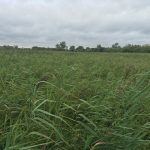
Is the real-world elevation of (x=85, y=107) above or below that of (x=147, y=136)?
above

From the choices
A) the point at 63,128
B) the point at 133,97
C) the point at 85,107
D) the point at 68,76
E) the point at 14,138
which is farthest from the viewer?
the point at 68,76

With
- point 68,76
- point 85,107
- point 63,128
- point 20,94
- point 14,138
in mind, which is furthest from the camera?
point 68,76

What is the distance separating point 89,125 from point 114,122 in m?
0.16

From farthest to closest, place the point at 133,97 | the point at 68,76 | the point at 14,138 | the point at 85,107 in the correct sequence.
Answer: the point at 68,76 → the point at 85,107 → the point at 133,97 → the point at 14,138

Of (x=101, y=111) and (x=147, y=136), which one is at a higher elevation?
(x=101, y=111)

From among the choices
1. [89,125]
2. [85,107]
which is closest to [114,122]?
[89,125]

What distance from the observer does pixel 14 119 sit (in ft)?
8.20

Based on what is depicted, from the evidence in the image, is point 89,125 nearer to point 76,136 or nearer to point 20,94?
point 76,136

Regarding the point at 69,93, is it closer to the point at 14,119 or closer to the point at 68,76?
the point at 14,119

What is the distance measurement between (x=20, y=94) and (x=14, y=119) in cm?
37

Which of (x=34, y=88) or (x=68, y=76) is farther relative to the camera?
(x=68, y=76)

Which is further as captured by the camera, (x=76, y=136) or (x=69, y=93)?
(x=69, y=93)

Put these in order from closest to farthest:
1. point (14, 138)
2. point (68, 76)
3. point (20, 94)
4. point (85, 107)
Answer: point (14, 138)
point (85, 107)
point (20, 94)
point (68, 76)

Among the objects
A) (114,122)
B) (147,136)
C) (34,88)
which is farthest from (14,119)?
(147,136)
